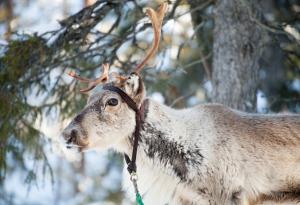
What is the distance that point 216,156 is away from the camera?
5.71 metres

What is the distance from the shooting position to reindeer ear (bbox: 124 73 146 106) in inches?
229

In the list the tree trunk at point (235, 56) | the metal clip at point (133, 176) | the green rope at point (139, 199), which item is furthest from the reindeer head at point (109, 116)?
the tree trunk at point (235, 56)

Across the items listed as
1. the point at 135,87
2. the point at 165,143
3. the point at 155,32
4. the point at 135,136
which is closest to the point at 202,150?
the point at 165,143

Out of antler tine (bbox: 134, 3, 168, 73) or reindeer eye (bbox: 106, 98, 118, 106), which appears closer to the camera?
reindeer eye (bbox: 106, 98, 118, 106)

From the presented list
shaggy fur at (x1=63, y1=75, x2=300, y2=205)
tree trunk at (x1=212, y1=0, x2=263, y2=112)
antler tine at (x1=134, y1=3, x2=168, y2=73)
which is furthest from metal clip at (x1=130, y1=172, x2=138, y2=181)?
tree trunk at (x1=212, y1=0, x2=263, y2=112)

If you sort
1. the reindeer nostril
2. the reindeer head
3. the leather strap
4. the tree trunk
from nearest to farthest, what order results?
the reindeer nostril → the reindeer head → the leather strap → the tree trunk

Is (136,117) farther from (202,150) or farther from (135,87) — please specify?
(202,150)

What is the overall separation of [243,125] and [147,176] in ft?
3.35

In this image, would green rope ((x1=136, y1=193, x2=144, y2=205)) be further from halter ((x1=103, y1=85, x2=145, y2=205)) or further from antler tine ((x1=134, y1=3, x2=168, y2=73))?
antler tine ((x1=134, y1=3, x2=168, y2=73))

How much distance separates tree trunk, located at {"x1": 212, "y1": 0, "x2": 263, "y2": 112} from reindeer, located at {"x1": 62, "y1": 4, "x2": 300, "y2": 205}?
168cm

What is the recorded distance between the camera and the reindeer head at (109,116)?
5664 mm

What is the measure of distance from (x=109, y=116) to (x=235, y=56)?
259cm

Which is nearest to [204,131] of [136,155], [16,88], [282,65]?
[136,155]

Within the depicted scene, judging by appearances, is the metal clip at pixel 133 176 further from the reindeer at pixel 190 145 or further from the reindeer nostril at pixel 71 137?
the reindeer nostril at pixel 71 137
